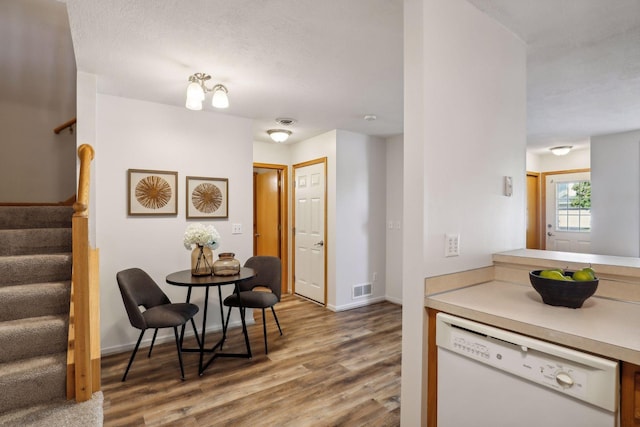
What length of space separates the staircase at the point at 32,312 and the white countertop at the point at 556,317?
201 centimetres

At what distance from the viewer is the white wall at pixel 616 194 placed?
4309 millimetres

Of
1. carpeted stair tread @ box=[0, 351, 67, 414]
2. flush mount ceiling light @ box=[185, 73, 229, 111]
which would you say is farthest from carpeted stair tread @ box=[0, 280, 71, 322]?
flush mount ceiling light @ box=[185, 73, 229, 111]

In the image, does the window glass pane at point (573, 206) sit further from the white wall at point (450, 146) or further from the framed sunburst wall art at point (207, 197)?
the framed sunburst wall art at point (207, 197)

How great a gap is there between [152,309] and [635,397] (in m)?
2.84

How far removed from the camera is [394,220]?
470cm

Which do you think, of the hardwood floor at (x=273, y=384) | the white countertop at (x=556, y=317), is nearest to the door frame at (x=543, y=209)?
the hardwood floor at (x=273, y=384)

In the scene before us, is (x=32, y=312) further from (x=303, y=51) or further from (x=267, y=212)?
(x=267, y=212)

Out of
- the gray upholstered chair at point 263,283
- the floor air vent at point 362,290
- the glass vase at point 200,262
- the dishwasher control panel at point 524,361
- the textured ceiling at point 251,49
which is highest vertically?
the textured ceiling at point 251,49

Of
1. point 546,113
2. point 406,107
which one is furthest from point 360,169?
point 406,107

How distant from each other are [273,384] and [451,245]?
1.72 m

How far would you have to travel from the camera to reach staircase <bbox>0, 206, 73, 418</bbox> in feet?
5.55

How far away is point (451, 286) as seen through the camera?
161cm

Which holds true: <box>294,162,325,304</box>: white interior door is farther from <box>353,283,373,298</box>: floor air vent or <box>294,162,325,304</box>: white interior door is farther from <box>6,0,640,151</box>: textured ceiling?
<box>6,0,640,151</box>: textured ceiling

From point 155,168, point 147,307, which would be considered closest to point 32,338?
point 147,307
